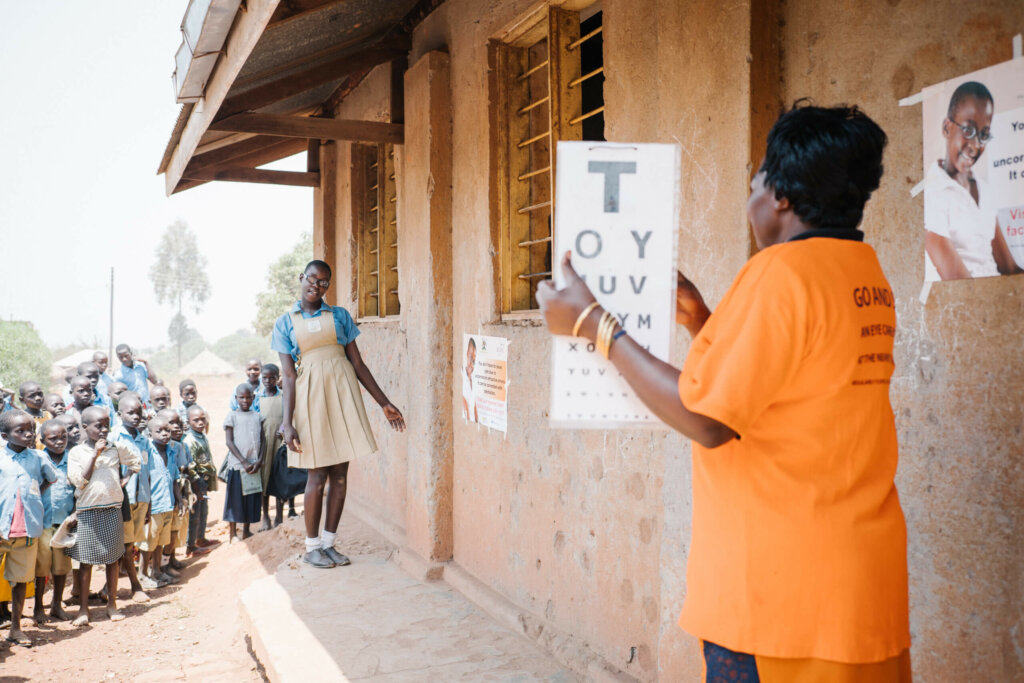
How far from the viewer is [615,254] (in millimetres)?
1542

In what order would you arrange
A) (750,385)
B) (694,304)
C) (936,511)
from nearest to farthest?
(750,385), (694,304), (936,511)

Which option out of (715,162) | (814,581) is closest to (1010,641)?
(814,581)

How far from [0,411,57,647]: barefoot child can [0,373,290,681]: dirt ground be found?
316 mm

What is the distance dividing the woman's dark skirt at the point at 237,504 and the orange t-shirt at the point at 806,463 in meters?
7.05

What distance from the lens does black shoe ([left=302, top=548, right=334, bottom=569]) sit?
209 inches

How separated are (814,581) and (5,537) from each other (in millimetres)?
5327

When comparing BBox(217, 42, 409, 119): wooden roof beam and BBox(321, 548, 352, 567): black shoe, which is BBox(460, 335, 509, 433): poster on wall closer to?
BBox(321, 548, 352, 567): black shoe

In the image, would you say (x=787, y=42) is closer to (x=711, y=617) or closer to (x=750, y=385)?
(x=750, y=385)

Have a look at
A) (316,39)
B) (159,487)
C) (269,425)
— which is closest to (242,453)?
(269,425)

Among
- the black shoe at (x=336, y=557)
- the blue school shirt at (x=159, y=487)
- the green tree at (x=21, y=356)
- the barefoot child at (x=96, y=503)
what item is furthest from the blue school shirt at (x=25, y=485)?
the green tree at (x=21, y=356)

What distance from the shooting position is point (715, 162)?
2598mm

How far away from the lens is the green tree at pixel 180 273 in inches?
2458

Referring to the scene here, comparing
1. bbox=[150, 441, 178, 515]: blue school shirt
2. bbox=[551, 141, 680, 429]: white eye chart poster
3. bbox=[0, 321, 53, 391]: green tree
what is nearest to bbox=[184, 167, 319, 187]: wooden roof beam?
bbox=[150, 441, 178, 515]: blue school shirt

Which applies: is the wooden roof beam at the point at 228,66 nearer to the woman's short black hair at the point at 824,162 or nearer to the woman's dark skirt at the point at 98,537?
the woman's short black hair at the point at 824,162
